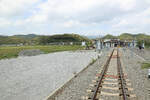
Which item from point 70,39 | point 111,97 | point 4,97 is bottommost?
point 4,97

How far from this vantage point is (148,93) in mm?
6895

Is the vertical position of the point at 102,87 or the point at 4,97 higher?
the point at 102,87

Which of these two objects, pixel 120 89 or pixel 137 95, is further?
pixel 120 89

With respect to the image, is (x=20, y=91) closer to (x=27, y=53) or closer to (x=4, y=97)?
(x=4, y=97)

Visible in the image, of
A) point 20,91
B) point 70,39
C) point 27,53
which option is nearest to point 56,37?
point 70,39

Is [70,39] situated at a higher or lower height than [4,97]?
higher

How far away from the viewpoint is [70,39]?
16100cm

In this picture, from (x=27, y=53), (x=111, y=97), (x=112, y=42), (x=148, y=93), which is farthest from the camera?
(x=112, y=42)

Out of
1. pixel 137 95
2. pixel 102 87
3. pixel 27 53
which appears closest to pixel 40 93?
pixel 102 87

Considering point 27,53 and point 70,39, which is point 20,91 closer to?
point 27,53

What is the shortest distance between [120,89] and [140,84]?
5.99 ft

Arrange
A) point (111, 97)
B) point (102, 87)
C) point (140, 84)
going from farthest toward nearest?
point (140, 84)
point (102, 87)
point (111, 97)

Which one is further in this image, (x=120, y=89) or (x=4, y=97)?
(x=4, y=97)

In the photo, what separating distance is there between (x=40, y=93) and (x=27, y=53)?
2952 cm
